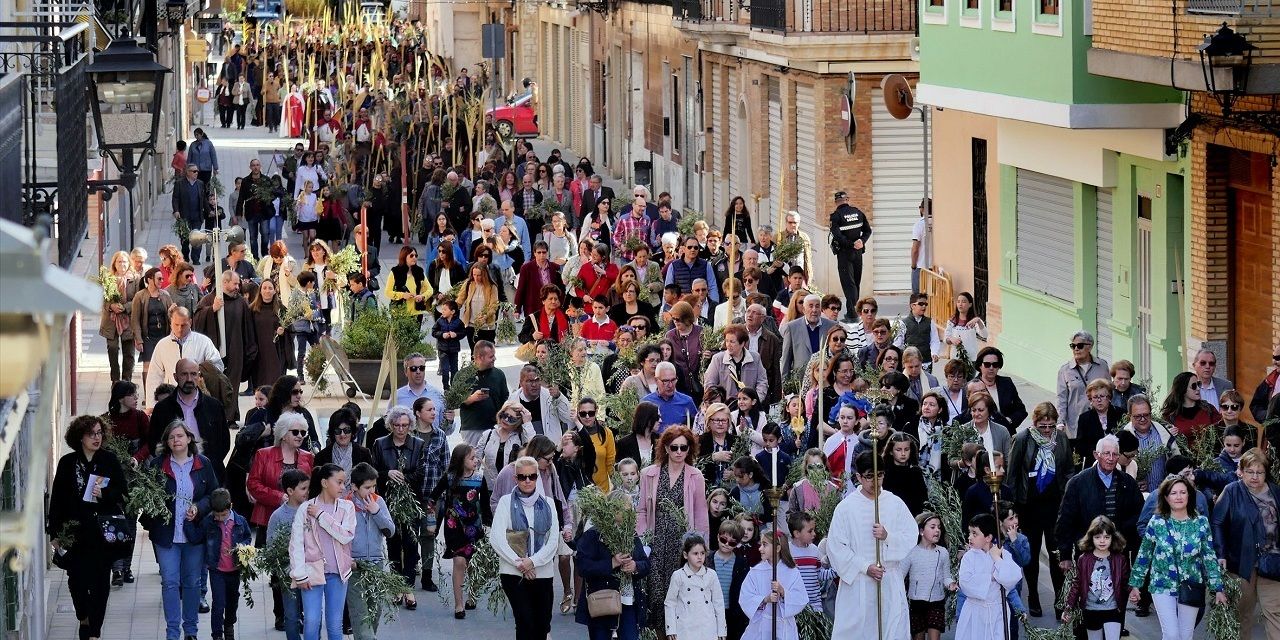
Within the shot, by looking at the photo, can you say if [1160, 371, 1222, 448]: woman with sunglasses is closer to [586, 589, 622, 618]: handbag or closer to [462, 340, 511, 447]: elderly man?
[586, 589, 622, 618]: handbag

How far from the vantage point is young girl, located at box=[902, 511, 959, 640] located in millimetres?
13305

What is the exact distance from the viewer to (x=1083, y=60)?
21.3 meters

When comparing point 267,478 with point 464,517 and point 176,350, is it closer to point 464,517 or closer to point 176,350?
point 464,517

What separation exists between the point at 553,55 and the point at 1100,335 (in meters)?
41.4

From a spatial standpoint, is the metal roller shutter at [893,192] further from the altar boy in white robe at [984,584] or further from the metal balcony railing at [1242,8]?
the altar boy in white robe at [984,584]

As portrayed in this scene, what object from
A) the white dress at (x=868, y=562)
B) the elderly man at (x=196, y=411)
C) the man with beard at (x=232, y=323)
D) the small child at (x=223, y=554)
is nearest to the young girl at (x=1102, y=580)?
the white dress at (x=868, y=562)

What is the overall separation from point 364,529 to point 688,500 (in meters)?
1.88

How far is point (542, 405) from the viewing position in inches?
650

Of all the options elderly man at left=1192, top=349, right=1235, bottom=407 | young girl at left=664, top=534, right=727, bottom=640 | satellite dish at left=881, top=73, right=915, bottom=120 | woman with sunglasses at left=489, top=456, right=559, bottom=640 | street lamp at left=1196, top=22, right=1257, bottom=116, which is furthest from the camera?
satellite dish at left=881, top=73, right=915, bottom=120

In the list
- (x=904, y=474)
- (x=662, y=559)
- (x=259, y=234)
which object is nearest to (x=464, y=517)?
(x=662, y=559)

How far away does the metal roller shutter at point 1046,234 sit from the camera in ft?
79.4

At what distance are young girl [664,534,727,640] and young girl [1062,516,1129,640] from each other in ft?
6.99

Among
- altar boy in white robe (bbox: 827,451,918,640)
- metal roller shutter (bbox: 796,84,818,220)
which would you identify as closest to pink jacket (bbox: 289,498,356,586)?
altar boy in white robe (bbox: 827,451,918,640)

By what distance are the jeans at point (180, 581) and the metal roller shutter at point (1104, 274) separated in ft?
38.3
